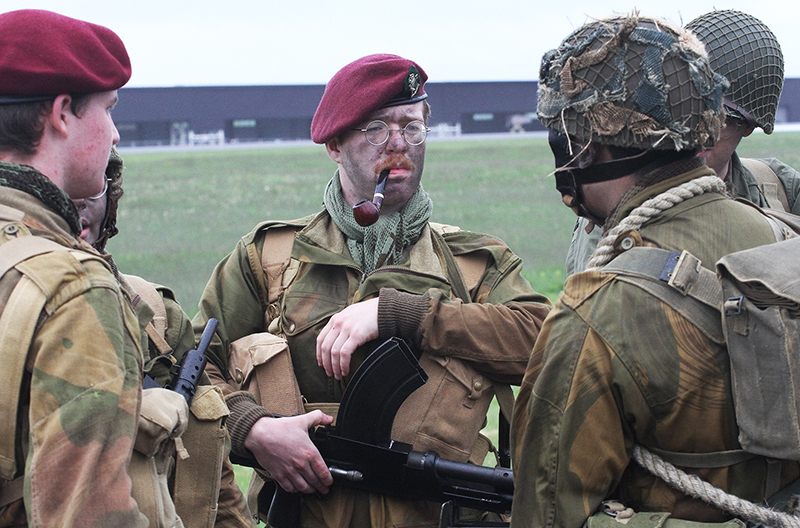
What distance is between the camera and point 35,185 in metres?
1.81

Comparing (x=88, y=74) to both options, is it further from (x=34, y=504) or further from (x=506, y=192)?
(x=506, y=192)

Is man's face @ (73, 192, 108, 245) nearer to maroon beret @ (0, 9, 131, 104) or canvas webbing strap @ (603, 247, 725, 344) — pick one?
maroon beret @ (0, 9, 131, 104)

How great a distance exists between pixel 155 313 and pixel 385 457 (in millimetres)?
936

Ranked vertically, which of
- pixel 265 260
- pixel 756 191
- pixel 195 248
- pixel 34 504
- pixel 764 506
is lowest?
pixel 195 248

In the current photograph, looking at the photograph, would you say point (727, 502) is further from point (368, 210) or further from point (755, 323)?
point (368, 210)

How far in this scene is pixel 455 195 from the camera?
22.4 m

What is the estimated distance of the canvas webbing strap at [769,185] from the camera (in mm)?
3504

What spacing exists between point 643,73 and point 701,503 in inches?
Result: 41.7

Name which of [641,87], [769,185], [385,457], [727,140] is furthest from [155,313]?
[769,185]

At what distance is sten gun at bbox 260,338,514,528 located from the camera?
275 centimetres

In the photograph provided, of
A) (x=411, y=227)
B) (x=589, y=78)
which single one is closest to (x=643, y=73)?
(x=589, y=78)

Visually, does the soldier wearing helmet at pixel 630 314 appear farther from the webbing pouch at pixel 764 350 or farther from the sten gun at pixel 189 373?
the sten gun at pixel 189 373

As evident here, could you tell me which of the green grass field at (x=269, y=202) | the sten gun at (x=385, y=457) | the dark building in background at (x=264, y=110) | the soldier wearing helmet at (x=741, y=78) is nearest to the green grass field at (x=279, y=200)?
the green grass field at (x=269, y=202)

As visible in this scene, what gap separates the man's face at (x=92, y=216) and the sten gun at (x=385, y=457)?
3.40 feet
